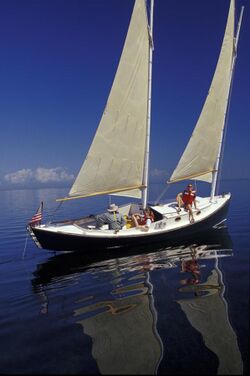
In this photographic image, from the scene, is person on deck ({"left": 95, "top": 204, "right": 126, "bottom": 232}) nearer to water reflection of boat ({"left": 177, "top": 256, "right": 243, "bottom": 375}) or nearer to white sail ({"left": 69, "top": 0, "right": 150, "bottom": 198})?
white sail ({"left": 69, "top": 0, "right": 150, "bottom": 198})

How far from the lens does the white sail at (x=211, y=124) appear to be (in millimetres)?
27156

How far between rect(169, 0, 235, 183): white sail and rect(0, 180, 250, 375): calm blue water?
9.55 metres

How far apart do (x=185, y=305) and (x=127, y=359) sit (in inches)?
137

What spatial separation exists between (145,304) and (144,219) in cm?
1078

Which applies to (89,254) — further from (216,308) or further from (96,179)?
(216,308)

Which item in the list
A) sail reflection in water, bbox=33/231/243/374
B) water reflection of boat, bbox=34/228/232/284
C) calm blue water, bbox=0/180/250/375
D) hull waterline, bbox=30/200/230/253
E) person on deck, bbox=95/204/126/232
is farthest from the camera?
person on deck, bbox=95/204/126/232

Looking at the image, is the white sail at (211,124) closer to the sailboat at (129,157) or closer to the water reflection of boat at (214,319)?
the sailboat at (129,157)

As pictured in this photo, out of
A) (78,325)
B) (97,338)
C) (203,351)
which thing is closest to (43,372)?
(97,338)

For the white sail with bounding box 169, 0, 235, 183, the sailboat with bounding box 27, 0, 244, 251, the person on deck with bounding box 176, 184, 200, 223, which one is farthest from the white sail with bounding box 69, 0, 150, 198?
the white sail with bounding box 169, 0, 235, 183

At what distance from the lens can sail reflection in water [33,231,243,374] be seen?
324 inches

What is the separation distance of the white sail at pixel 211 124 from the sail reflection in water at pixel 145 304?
9114 mm

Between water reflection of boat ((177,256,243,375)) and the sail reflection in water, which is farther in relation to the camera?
the sail reflection in water

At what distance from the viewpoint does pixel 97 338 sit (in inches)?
375

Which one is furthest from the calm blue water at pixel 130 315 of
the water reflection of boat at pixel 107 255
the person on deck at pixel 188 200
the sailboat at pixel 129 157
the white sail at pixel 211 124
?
the white sail at pixel 211 124
